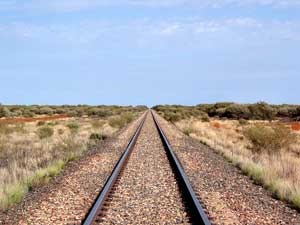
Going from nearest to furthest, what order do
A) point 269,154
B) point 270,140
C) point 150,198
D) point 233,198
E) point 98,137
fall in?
point 150,198 → point 233,198 → point 269,154 → point 270,140 → point 98,137

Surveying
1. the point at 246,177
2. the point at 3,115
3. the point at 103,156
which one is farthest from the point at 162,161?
the point at 3,115

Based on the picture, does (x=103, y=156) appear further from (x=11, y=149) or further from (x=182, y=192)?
(x=182, y=192)

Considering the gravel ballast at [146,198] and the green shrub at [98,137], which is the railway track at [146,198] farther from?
the green shrub at [98,137]

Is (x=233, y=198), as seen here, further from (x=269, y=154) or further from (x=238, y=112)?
(x=238, y=112)

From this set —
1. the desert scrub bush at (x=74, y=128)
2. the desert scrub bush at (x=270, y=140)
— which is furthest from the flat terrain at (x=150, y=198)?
the desert scrub bush at (x=74, y=128)

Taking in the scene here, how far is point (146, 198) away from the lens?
10289 mm

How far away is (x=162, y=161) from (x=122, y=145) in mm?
7133

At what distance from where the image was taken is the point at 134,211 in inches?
355

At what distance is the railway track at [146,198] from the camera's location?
838cm

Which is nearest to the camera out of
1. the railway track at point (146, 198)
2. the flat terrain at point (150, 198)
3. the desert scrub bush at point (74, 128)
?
the railway track at point (146, 198)

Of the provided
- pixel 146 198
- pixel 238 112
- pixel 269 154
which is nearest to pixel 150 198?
pixel 146 198

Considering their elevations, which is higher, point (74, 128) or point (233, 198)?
point (74, 128)

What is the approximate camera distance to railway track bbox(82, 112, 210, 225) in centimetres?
838

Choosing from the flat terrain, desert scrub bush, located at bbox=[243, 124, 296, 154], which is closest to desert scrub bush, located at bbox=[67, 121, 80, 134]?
desert scrub bush, located at bbox=[243, 124, 296, 154]
